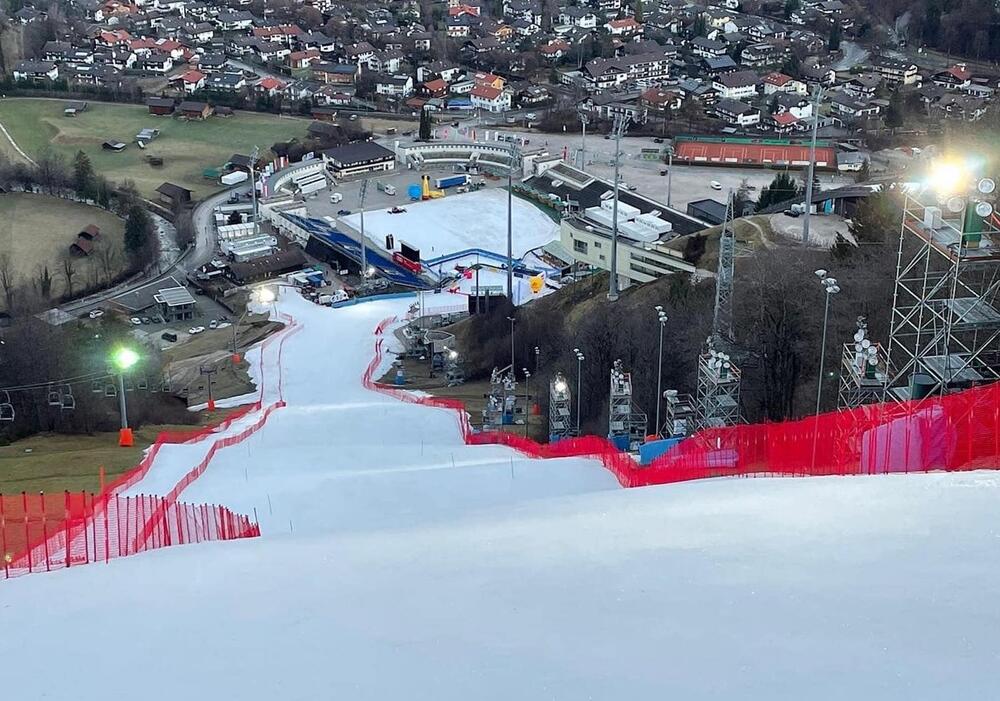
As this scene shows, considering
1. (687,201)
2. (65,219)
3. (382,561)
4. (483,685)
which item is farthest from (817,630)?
(65,219)

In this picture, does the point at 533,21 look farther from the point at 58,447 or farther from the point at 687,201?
the point at 58,447

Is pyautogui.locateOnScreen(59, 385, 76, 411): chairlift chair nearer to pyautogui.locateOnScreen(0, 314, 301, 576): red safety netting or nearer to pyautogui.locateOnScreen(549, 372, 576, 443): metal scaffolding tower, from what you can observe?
pyautogui.locateOnScreen(0, 314, 301, 576): red safety netting

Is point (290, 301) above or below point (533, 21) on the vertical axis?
below

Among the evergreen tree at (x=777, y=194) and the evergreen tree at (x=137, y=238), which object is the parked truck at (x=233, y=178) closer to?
the evergreen tree at (x=137, y=238)

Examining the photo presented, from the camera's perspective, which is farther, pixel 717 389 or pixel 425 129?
pixel 425 129

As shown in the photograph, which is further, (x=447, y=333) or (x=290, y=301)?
(x=290, y=301)

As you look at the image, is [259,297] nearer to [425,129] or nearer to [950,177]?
[425,129]

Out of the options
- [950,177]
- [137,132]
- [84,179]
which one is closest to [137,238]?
[84,179]
